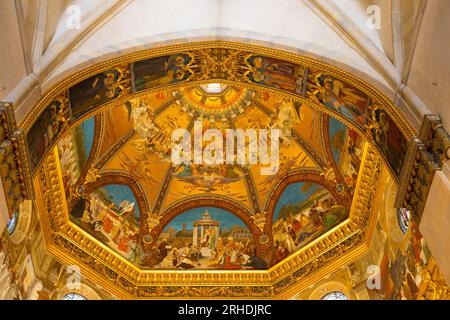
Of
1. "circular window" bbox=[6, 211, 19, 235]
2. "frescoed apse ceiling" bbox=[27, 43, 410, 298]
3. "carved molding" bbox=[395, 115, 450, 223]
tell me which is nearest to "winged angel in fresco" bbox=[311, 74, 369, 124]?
"frescoed apse ceiling" bbox=[27, 43, 410, 298]

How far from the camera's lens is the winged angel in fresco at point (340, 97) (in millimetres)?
9406

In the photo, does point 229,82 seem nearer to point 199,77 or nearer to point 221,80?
point 221,80

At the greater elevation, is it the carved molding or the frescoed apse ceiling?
the frescoed apse ceiling

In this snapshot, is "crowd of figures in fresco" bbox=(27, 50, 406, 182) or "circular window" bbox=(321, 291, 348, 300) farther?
"circular window" bbox=(321, 291, 348, 300)

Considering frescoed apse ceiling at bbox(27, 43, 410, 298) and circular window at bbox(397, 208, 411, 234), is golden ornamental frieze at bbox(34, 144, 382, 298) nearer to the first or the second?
frescoed apse ceiling at bbox(27, 43, 410, 298)

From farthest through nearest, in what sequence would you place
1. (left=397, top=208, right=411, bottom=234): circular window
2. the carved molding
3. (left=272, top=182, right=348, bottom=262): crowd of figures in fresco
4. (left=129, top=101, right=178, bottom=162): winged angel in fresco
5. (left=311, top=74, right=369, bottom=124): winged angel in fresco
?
(left=129, top=101, right=178, bottom=162): winged angel in fresco → (left=272, top=182, right=348, bottom=262): crowd of figures in fresco → (left=397, top=208, right=411, bottom=234): circular window → (left=311, top=74, right=369, bottom=124): winged angel in fresco → the carved molding

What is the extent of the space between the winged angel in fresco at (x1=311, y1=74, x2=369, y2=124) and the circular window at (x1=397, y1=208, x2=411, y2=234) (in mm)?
3236

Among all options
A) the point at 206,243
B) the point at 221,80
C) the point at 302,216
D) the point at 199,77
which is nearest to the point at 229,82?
the point at 221,80

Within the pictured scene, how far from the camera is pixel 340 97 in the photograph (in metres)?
9.73

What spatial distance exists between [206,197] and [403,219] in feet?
21.8

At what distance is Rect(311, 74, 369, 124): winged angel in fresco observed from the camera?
9.41m

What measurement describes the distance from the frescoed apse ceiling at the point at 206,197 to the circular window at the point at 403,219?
33.6 inches

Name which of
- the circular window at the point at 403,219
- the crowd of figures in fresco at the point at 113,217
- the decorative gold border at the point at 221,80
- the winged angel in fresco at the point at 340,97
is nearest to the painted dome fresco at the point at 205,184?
the crowd of figures in fresco at the point at 113,217

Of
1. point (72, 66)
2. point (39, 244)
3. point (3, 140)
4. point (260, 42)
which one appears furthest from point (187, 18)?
point (39, 244)
